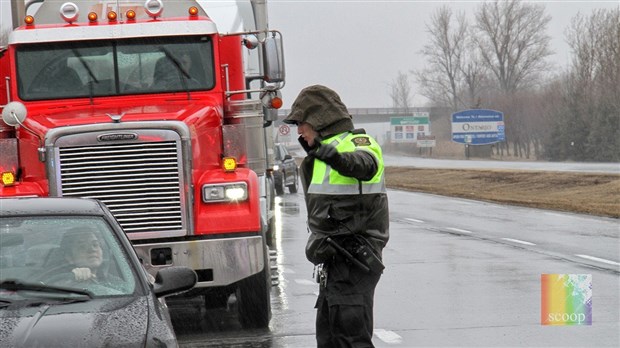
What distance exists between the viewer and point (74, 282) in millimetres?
6746

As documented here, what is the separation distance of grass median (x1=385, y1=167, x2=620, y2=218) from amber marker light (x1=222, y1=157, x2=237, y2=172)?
54.2 ft

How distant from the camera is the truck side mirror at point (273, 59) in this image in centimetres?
1252

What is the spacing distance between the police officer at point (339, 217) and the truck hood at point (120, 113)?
4.10 metres

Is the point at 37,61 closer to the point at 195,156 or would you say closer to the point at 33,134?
the point at 33,134

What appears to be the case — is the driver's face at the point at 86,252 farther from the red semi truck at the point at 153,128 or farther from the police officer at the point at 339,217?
the red semi truck at the point at 153,128

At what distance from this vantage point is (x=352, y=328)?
7.22 meters

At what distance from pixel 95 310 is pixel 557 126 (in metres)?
88.5

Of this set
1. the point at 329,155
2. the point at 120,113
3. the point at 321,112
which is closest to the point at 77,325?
the point at 329,155

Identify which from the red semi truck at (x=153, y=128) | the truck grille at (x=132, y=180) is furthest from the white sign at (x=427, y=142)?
the truck grille at (x=132, y=180)

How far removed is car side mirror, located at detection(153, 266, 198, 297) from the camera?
686cm

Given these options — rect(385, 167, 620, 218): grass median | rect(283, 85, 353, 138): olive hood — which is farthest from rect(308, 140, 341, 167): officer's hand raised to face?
rect(385, 167, 620, 218): grass median

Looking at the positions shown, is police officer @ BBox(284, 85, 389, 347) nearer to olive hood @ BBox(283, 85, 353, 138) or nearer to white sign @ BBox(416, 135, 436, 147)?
olive hood @ BBox(283, 85, 353, 138)

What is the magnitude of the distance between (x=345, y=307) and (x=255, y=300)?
4.19 m

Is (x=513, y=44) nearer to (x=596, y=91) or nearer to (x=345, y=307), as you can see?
(x=596, y=91)
